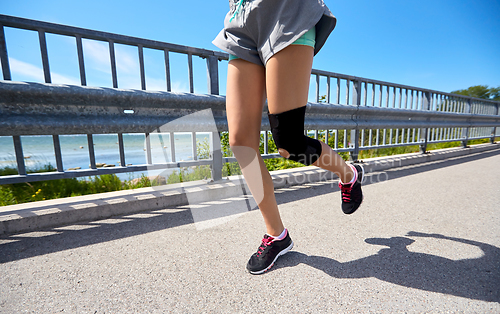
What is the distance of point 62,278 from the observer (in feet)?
4.09

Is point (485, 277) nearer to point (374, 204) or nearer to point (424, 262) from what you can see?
point (424, 262)

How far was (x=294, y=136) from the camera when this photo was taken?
139 cm

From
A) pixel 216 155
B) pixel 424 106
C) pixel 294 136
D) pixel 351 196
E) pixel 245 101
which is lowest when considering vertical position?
pixel 351 196

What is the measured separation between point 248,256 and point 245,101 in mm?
939

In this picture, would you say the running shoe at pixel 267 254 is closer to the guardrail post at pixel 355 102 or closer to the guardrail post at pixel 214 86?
the guardrail post at pixel 214 86

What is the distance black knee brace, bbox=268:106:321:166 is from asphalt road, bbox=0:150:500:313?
2.00 feet

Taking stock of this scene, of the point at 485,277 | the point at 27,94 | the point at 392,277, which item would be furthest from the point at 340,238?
the point at 27,94

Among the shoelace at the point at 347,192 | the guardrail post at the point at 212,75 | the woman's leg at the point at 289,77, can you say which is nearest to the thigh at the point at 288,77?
the woman's leg at the point at 289,77

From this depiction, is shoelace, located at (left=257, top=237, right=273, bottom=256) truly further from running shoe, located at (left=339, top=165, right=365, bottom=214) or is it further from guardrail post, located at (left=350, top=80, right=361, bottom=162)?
guardrail post, located at (left=350, top=80, right=361, bottom=162)

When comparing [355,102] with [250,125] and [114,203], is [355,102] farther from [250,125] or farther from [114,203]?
[114,203]

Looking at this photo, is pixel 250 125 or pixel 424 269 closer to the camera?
pixel 424 269

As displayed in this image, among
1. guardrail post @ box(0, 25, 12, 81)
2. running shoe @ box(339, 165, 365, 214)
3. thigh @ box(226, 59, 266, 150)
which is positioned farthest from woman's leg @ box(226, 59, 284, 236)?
guardrail post @ box(0, 25, 12, 81)

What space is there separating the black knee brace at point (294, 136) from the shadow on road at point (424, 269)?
2.04 feet

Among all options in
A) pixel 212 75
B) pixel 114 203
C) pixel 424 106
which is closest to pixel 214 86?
pixel 212 75
